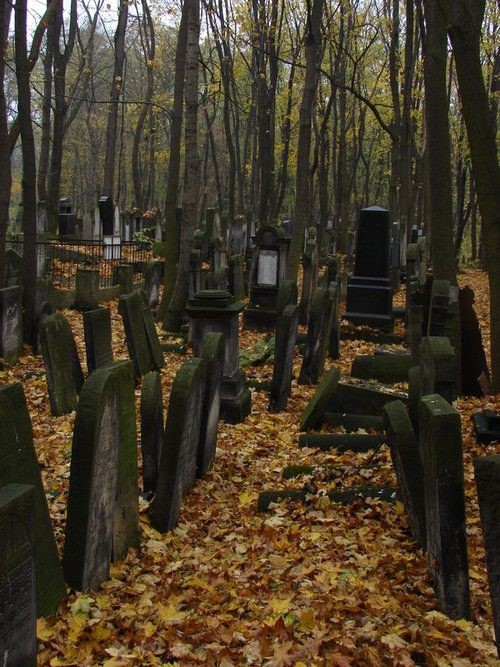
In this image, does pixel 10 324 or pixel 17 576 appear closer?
pixel 17 576

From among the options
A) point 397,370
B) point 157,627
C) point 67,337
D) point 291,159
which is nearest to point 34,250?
point 67,337

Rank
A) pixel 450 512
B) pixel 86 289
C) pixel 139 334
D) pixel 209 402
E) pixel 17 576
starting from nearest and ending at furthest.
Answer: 1. pixel 17 576
2. pixel 450 512
3. pixel 209 402
4. pixel 139 334
5. pixel 86 289

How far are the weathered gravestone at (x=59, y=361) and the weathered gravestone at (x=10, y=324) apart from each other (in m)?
2.43

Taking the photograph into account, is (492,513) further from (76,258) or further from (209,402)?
(76,258)

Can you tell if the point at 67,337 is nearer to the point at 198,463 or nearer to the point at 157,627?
the point at 198,463

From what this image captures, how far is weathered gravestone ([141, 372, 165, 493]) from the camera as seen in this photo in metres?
5.39

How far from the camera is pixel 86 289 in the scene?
1410 cm

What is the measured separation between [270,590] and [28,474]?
1.69 meters

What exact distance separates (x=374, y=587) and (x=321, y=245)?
2336cm

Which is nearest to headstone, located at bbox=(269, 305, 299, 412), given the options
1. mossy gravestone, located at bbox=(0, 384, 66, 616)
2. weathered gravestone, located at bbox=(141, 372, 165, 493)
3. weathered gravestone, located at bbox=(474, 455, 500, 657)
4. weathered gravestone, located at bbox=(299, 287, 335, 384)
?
weathered gravestone, located at bbox=(299, 287, 335, 384)

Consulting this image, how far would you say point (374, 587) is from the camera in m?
4.23

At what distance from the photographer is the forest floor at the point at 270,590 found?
11.6ft

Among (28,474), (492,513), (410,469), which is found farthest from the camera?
(410,469)

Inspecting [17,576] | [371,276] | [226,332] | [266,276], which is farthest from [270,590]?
[371,276]
